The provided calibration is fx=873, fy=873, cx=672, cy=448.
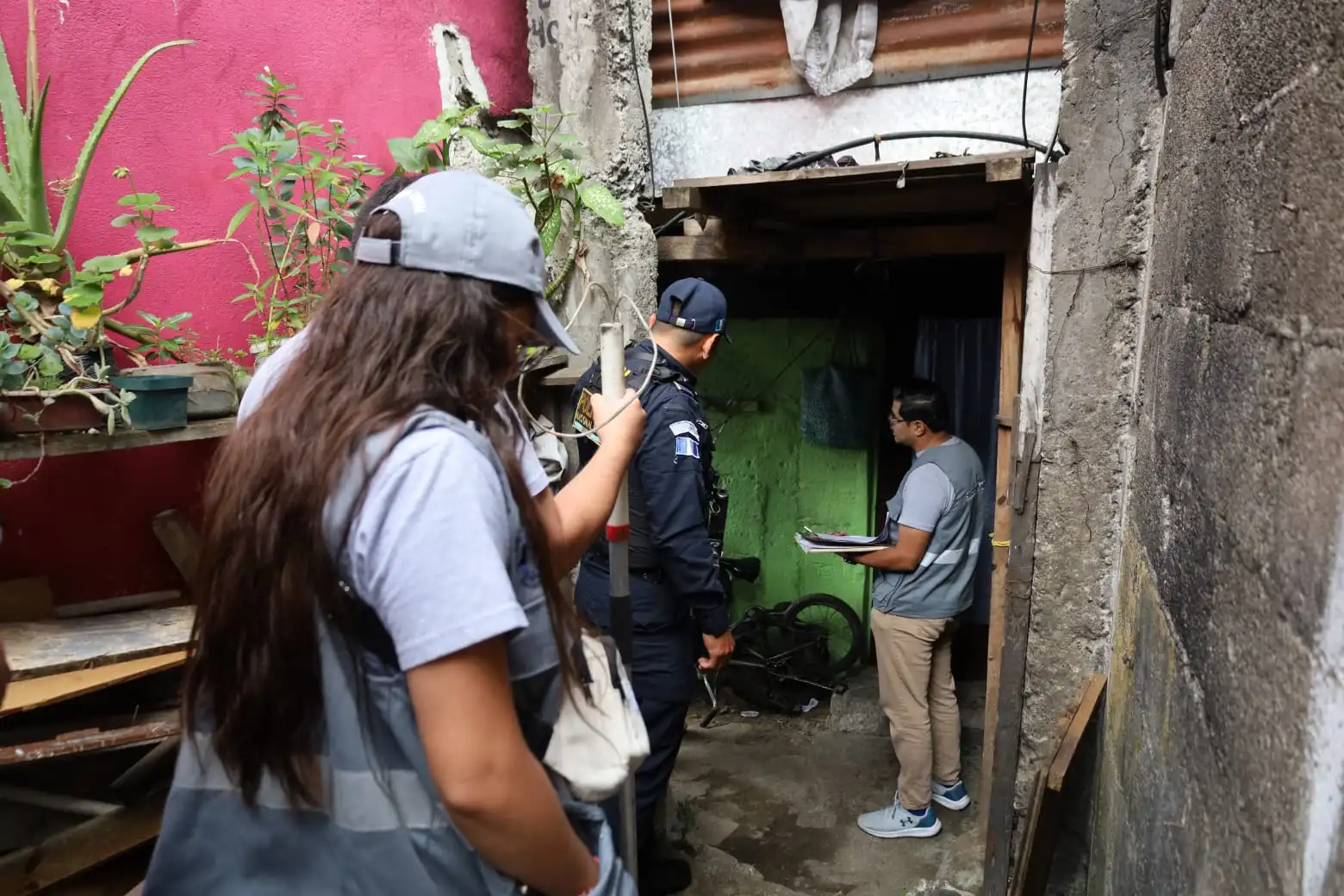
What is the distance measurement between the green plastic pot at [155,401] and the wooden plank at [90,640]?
54cm

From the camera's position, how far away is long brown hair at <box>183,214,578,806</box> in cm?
111

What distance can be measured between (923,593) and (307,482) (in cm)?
345

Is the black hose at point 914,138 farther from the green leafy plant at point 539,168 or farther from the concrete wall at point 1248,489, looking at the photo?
the concrete wall at point 1248,489

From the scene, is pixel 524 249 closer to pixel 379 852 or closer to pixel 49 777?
pixel 379 852

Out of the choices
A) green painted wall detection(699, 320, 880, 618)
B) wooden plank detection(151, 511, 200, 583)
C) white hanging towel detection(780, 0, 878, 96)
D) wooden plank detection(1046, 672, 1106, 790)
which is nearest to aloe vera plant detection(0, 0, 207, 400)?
wooden plank detection(151, 511, 200, 583)

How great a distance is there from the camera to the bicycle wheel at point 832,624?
18.8 feet

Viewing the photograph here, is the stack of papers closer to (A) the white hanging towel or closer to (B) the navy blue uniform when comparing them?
(B) the navy blue uniform

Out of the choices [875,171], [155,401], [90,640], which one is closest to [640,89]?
[875,171]

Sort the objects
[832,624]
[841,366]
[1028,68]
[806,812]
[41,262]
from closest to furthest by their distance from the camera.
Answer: [41,262]
[1028,68]
[806,812]
[841,366]
[832,624]

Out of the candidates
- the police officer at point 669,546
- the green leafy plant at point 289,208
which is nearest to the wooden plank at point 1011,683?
the police officer at point 669,546

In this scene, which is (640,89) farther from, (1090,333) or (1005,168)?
(1090,333)

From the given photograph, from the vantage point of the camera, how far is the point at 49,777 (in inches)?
104

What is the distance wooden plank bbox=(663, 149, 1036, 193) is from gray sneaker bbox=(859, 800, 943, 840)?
2.90 meters

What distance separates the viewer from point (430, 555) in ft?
3.46
